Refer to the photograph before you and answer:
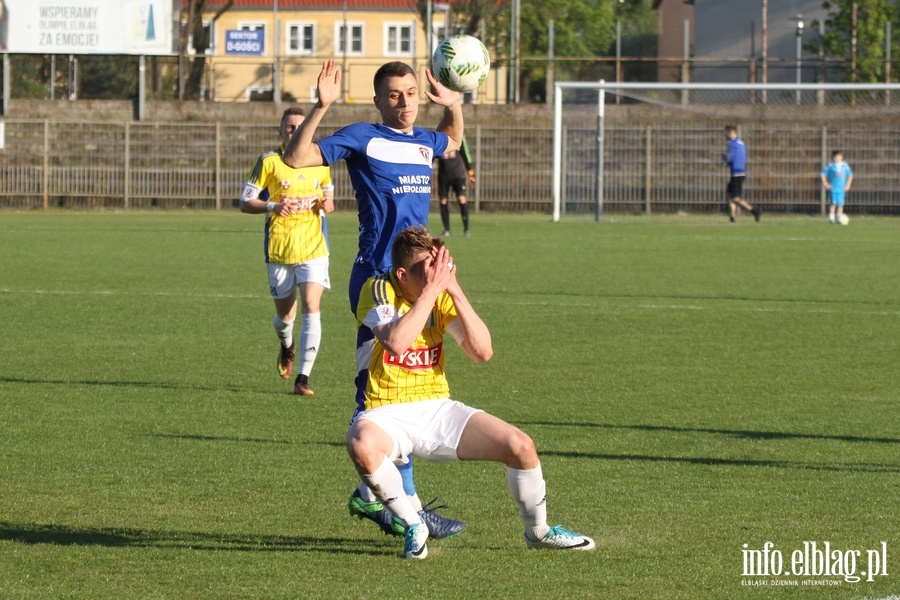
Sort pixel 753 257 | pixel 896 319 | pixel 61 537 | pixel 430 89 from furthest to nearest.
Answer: pixel 753 257 → pixel 896 319 → pixel 430 89 → pixel 61 537

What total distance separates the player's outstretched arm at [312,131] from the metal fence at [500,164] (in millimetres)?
→ 29042

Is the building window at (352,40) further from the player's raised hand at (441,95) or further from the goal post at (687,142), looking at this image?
the player's raised hand at (441,95)

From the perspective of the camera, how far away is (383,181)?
6.08m

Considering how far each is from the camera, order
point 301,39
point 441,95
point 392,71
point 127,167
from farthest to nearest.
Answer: point 301,39, point 127,167, point 441,95, point 392,71

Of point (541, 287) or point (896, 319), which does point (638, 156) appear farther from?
point (896, 319)

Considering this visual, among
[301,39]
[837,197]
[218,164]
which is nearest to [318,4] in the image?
[301,39]

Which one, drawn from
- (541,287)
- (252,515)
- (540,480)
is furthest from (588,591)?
(541,287)

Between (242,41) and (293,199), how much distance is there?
40265 mm

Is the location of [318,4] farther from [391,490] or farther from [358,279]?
[391,490]

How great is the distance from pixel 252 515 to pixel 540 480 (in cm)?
148

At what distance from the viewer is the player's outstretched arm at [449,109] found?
6.30m

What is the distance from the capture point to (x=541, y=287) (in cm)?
1686

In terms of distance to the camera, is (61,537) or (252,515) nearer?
(61,537)

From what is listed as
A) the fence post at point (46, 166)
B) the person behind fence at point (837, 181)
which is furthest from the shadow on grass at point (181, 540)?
the fence post at point (46, 166)
